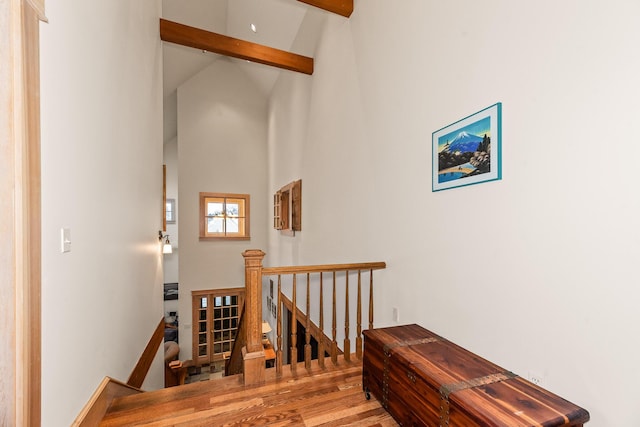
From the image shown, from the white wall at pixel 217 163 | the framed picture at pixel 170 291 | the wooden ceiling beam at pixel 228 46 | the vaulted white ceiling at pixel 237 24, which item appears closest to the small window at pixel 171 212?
the framed picture at pixel 170 291

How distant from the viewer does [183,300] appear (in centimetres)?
673

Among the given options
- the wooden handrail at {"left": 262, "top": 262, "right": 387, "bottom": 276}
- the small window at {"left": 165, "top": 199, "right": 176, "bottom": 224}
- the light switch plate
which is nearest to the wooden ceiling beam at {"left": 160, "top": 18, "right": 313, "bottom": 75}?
the wooden handrail at {"left": 262, "top": 262, "right": 387, "bottom": 276}

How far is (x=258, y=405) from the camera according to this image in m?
1.79

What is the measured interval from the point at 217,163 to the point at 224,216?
1301 millimetres

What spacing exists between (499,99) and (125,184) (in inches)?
106

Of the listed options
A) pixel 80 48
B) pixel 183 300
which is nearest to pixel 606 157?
pixel 80 48

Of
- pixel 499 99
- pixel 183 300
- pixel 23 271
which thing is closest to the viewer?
pixel 23 271

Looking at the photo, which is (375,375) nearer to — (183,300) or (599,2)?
(599,2)

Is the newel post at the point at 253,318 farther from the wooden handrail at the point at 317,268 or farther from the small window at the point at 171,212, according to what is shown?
the small window at the point at 171,212

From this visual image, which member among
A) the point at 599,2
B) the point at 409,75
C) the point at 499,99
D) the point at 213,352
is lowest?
the point at 213,352

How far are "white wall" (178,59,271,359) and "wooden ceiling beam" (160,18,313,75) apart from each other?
2.97m

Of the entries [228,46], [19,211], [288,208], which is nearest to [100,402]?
[19,211]

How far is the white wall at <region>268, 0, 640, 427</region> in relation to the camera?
1101mm

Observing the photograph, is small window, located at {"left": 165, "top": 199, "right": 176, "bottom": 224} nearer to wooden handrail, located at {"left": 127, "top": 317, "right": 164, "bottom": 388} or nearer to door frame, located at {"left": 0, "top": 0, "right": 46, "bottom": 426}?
wooden handrail, located at {"left": 127, "top": 317, "right": 164, "bottom": 388}
